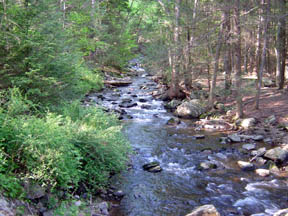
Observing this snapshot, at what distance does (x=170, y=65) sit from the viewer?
694 inches

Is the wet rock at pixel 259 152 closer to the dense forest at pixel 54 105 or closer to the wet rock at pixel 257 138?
the wet rock at pixel 257 138

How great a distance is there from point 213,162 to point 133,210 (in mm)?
3936

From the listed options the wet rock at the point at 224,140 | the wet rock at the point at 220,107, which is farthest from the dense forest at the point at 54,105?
the wet rock at the point at 224,140

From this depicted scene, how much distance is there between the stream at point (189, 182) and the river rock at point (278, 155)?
906 millimetres

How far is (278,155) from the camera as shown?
9.14 m

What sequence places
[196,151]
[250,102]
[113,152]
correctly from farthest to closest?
[250,102]
[196,151]
[113,152]

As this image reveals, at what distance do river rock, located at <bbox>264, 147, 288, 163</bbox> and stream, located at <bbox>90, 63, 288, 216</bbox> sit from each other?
35.7 inches

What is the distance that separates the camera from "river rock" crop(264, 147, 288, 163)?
9023 millimetres

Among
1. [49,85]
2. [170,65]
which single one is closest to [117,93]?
[170,65]

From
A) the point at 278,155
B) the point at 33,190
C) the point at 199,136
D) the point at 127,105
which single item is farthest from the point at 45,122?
the point at 127,105

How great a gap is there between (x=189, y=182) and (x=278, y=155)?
3.60 m

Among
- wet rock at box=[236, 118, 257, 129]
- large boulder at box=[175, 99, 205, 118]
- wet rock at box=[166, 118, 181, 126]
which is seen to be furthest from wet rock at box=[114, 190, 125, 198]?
large boulder at box=[175, 99, 205, 118]

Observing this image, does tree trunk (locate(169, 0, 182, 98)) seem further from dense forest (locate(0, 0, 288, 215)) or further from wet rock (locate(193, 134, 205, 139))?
wet rock (locate(193, 134, 205, 139))

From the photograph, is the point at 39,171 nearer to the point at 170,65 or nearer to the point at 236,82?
the point at 236,82
